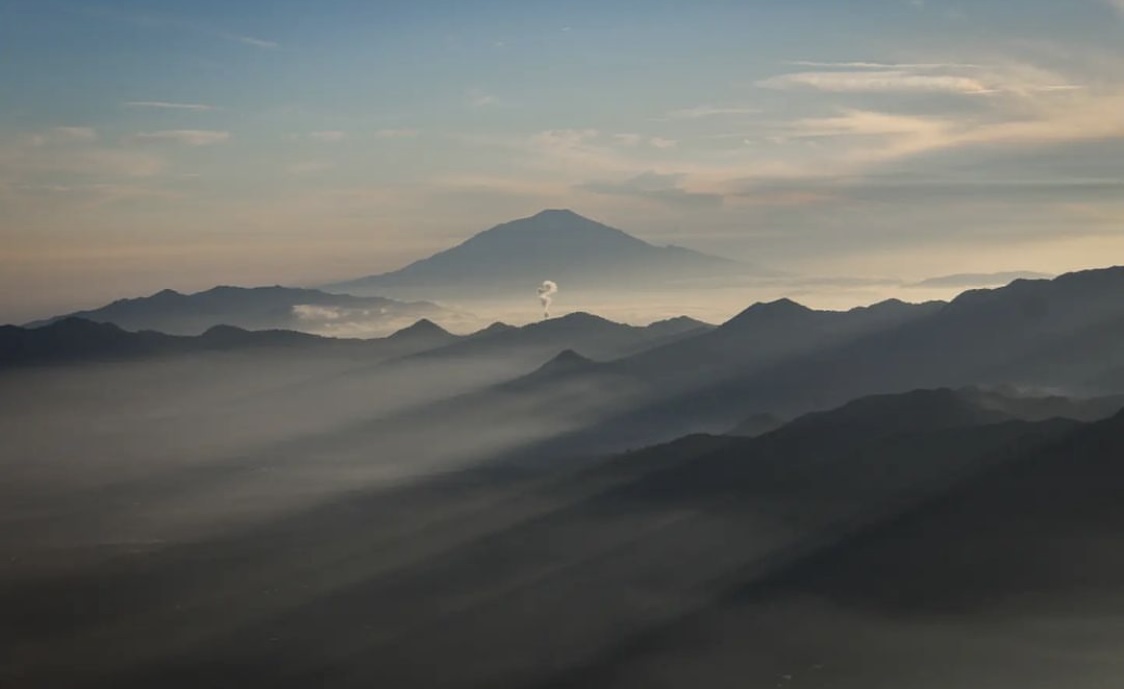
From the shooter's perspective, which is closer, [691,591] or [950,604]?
[950,604]

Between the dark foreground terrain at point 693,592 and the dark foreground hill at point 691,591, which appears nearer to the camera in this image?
the dark foreground terrain at point 693,592

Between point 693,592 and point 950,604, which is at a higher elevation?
point 950,604

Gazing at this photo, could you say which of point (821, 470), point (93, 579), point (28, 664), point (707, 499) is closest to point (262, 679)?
point (28, 664)

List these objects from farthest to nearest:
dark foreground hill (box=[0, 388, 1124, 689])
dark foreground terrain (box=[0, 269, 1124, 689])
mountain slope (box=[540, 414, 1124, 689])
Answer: dark foreground hill (box=[0, 388, 1124, 689])
dark foreground terrain (box=[0, 269, 1124, 689])
mountain slope (box=[540, 414, 1124, 689])

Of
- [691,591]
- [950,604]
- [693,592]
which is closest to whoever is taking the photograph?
[950,604]

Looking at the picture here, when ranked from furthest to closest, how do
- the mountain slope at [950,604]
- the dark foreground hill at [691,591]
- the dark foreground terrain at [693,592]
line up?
the dark foreground hill at [691,591] → the dark foreground terrain at [693,592] → the mountain slope at [950,604]

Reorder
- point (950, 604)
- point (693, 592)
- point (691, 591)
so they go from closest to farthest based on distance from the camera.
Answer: point (950, 604) → point (693, 592) → point (691, 591)

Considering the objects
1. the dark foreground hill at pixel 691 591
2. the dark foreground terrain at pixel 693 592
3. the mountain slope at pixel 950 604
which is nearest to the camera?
the mountain slope at pixel 950 604

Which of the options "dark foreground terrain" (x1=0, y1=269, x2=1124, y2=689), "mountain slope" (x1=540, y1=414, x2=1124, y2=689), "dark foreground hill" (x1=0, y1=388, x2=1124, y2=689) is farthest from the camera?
"dark foreground hill" (x1=0, y1=388, x2=1124, y2=689)

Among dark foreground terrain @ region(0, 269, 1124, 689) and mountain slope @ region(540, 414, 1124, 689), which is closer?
mountain slope @ region(540, 414, 1124, 689)

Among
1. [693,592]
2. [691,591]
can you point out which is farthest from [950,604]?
[691,591]

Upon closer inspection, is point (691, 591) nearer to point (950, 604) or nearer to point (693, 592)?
point (693, 592)

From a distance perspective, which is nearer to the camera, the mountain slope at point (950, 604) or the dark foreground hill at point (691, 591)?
the mountain slope at point (950, 604)
